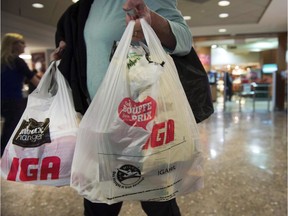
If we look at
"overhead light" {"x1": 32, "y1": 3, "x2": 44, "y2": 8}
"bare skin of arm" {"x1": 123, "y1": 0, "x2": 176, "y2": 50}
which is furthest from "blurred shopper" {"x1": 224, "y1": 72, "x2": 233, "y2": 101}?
"bare skin of arm" {"x1": 123, "y1": 0, "x2": 176, "y2": 50}

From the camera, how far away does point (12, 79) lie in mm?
2680

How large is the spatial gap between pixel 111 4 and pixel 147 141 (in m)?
0.42

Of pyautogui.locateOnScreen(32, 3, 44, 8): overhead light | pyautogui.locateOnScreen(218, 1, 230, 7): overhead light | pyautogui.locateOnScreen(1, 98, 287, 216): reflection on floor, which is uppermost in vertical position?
pyautogui.locateOnScreen(32, 3, 44, 8): overhead light

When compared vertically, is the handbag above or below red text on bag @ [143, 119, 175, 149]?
above

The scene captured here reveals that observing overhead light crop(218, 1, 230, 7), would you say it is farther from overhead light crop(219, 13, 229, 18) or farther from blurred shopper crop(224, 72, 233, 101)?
blurred shopper crop(224, 72, 233, 101)

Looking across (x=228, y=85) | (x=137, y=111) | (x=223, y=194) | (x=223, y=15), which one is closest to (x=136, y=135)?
(x=137, y=111)

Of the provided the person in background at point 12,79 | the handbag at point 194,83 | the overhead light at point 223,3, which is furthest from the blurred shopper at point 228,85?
the handbag at point 194,83

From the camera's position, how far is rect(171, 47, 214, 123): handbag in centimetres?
86

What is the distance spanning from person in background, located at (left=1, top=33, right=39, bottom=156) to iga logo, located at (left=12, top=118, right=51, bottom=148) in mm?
1864

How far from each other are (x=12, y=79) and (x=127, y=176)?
2368 millimetres

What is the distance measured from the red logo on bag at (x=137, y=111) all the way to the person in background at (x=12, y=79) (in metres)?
2.16

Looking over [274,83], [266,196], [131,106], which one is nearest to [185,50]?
[131,106]

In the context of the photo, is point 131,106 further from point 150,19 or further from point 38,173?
point 38,173

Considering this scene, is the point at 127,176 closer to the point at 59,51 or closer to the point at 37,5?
the point at 59,51
